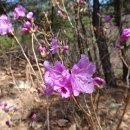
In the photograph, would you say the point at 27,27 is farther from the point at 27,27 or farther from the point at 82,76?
the point at 82,76

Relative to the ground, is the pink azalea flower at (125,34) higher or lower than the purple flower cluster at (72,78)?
higher

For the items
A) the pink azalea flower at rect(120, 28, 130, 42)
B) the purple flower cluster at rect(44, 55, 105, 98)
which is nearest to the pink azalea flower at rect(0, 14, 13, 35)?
the pink azalea flower at rect(120, 28, 130, 42)

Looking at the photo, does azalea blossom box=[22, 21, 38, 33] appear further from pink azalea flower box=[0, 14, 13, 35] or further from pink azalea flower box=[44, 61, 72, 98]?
pink azalea flower box=[44, 61, 72, 98]

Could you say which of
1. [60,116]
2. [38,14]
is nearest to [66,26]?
[38,14]

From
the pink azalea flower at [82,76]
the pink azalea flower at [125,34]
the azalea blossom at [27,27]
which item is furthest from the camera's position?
the azalea blossom at [27,27]

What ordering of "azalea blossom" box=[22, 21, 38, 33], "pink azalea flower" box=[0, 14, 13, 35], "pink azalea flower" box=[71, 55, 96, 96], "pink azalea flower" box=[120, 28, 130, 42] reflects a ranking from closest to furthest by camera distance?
"pink azalea flower" box=[71, 55, 96, 96]
"pink azalea flower" box=[120, 28, 130, 42]
"pink azalea flower" box=[0, 14, 13, 35]
"azalea blossom" box=[22, 21, 38, 33]

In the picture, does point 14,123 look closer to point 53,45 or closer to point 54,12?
point 53,45

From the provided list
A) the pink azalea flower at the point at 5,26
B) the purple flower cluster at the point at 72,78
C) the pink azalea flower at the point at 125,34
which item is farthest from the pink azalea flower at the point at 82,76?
the pink azalea flower at the point at 5,26

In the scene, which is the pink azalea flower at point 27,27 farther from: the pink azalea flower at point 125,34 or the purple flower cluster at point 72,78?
the purple flower cluster at point 72,78

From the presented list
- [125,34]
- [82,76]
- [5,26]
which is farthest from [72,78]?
[5,26]

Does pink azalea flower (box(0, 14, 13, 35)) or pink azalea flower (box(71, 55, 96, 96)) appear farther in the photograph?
pink azalea flower (box(0, 14, 13, 35))
